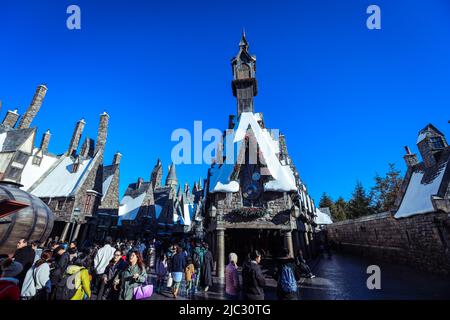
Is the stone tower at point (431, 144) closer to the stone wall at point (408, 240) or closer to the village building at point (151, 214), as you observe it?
the stone wall at point (408, 240)

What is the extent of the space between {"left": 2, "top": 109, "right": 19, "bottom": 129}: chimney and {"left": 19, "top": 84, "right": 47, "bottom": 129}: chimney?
55cm

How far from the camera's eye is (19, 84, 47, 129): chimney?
23.2m

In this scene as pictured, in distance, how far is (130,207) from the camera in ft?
93.3

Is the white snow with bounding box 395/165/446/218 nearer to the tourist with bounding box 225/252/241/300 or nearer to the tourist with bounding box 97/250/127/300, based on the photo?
the tourist with bounding box 225/252/241/300

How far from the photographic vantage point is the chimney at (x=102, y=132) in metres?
24.8

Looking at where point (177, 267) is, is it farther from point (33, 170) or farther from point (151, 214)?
point (33, 170)

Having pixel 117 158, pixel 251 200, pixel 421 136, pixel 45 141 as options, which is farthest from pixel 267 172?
pixel 45 141

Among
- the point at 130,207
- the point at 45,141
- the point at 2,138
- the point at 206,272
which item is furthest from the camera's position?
the point at 130,207

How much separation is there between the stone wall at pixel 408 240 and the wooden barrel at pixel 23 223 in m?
20.6

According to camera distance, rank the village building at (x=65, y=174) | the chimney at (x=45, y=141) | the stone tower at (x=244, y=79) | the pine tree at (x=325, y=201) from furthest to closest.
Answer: the pine tree at (x=325, y=201)
the chimney at (x=45, y=141)
the stone tower at (x=244, y=79)
the village building at (x=65, y=174)

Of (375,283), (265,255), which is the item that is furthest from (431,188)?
(265,255)

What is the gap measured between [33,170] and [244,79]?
24326 millimetres

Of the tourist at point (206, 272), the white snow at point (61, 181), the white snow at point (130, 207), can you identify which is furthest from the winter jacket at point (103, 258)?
the white snow at point (130, 207)
